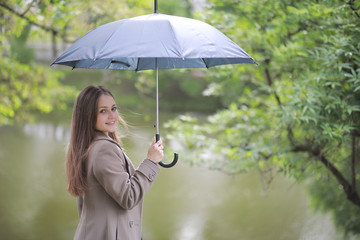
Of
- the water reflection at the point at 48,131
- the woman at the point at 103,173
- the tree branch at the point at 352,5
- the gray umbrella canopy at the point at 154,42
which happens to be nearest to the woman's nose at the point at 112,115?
the woman at the point at 103,173

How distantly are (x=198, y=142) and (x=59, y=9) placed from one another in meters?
1.93

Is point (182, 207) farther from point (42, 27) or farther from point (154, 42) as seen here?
point (154, 42)

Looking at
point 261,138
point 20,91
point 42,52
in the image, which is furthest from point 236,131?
point 42,52

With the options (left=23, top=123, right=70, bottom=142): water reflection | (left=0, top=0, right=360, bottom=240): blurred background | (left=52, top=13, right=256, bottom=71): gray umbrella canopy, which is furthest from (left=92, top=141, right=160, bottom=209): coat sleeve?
(left=23, top=123, right=70, bottom=142): water reflection

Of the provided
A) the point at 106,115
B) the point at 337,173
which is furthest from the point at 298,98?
the point at 106,115

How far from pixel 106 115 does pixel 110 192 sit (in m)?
0.32

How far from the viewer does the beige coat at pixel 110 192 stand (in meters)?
1.42

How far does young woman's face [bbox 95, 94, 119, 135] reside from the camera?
1.55 metres

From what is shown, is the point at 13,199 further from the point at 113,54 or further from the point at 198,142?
the point at 113,54

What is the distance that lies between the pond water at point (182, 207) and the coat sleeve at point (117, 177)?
7.21 feet

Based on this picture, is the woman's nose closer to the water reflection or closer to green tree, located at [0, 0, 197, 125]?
green tree, located at [0, 0, 197, 125]

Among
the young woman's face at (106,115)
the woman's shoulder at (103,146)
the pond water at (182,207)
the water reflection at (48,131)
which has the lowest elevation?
the pond water at (182,207)

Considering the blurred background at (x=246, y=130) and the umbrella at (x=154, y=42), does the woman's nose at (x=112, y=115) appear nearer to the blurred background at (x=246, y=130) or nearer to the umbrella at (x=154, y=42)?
the umbrella at (x=154, y=42)

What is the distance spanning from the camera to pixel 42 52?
2067cm
